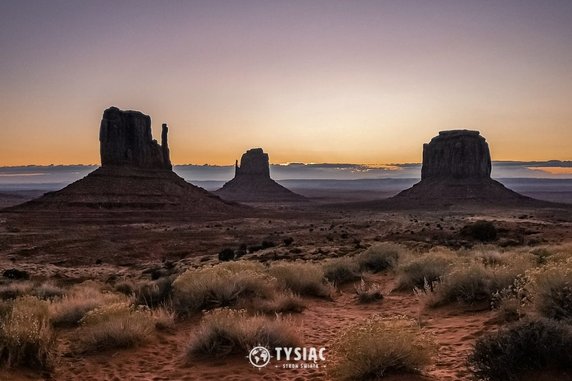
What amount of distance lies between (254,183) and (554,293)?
505 feet

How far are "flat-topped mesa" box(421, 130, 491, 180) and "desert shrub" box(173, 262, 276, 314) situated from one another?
11381cm

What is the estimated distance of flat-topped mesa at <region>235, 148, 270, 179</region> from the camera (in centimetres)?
16500

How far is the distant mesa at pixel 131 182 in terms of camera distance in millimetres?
68812

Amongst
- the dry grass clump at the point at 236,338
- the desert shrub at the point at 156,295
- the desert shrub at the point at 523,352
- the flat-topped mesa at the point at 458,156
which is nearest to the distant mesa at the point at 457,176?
the flat-topped mesa at the point at 458,156

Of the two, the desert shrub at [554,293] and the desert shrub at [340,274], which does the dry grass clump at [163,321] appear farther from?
the desert shrub at [554,293]

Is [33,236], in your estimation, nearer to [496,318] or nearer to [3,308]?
[3,308]

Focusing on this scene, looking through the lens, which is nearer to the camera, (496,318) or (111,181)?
(496,318)

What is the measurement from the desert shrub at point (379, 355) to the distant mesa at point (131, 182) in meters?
68.6

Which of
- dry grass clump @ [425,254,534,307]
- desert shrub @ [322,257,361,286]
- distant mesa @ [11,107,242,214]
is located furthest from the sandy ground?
distant mesa @ [11,107,242,214]

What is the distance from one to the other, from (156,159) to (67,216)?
32.6 m

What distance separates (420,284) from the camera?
1121 centimetres

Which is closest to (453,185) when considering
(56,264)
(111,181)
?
(111,181)

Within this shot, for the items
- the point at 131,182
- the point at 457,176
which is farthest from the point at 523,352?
the point at 457,176

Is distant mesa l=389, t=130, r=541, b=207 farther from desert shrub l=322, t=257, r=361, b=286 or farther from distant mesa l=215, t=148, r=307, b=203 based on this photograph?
desert shrub l=322, t=257, r=361, b=286
